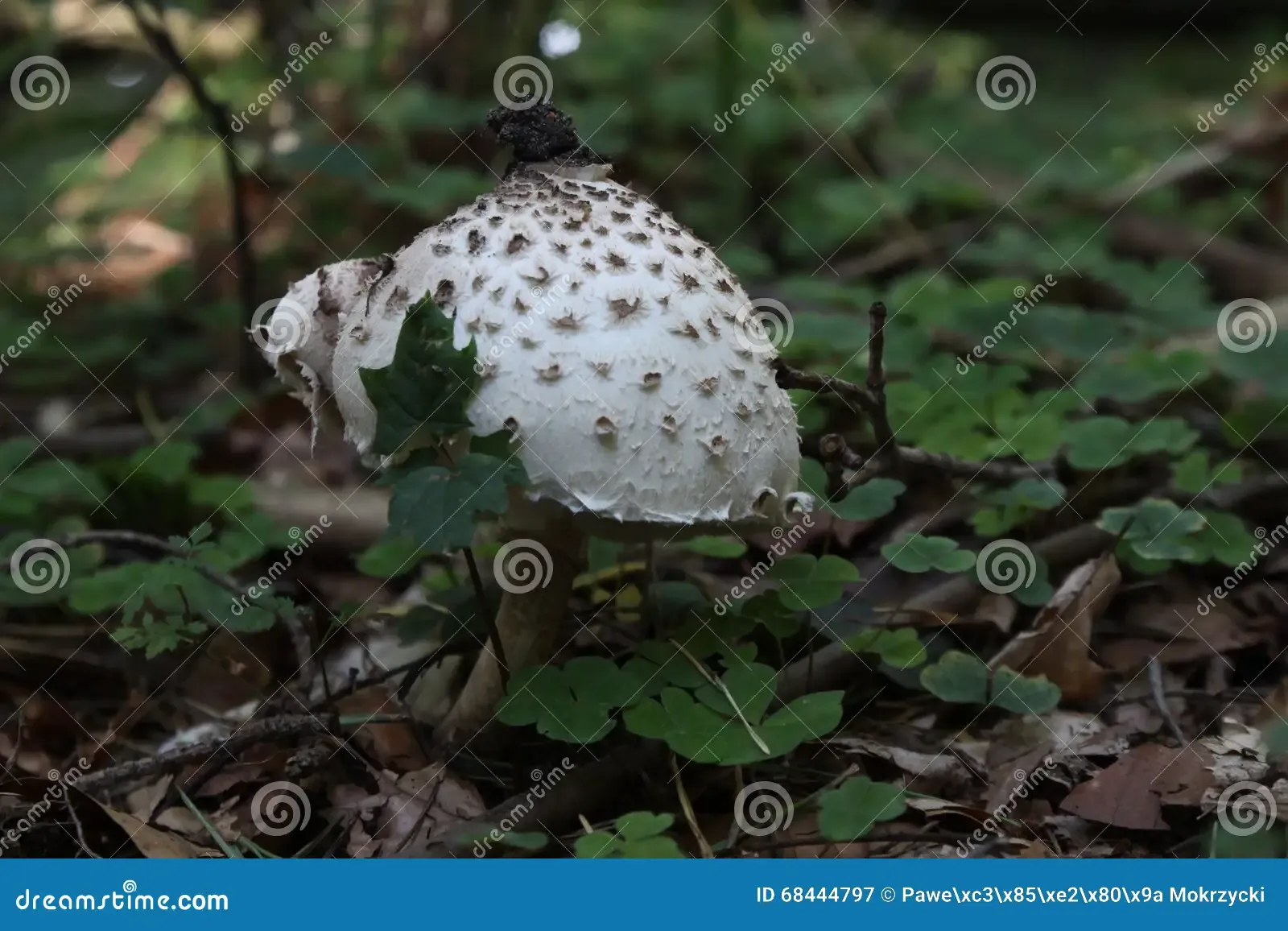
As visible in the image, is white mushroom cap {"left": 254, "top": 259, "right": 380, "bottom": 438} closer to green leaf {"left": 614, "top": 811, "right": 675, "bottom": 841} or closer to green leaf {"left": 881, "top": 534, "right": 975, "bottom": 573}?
green leaf {"left": 614, "top": 811, "right": 675, "bottom": 841}

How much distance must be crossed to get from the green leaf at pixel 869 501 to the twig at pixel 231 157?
2.42 metres

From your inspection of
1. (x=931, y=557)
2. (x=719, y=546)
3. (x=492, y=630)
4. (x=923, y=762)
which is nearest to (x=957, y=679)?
(x=923, y=762)

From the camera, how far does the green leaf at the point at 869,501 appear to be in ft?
9.79

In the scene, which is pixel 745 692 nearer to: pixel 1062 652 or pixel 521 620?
pixel 521 620

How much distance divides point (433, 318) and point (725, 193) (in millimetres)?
3950

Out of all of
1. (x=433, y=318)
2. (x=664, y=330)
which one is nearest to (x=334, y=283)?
(x=433, y=318)

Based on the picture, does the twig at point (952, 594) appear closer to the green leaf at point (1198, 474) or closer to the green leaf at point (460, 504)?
the green leaf at point (1198, 474)

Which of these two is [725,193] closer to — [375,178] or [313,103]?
[375,178]

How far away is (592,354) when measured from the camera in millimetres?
2328

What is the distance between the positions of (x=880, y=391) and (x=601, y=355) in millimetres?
1049

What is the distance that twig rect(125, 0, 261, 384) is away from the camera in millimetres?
4453

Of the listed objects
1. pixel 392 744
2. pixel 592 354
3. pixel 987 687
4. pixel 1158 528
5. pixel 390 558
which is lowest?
pixel 392 744

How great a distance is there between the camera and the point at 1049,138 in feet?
25.4

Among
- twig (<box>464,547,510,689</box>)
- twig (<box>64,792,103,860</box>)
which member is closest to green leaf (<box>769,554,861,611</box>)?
twig (<box>464,547,510,689</box>)
